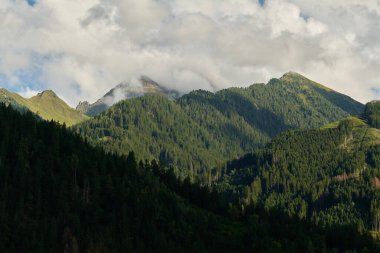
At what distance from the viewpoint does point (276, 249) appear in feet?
622

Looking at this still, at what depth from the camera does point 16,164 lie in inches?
7672

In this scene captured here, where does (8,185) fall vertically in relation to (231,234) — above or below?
above

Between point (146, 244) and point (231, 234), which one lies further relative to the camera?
point (231, 234)

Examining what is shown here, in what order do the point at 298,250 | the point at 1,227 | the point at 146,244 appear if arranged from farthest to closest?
the point at 298,250
the point at 146,244
the point at 1,227

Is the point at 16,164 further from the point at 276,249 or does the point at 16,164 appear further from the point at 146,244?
the point at 276,249

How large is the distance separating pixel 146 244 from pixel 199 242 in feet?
56.2

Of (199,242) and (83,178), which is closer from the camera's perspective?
(199,242)

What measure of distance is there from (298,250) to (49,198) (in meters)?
87.5

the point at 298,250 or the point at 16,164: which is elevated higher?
the point at 16,164

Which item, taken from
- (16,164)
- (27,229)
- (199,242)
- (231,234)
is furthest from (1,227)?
(231,234)

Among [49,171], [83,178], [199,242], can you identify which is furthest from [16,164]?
[199,242]

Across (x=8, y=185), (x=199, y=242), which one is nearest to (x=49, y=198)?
(x=8, y=185)

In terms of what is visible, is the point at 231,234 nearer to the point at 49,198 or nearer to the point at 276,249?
the point at 276,249

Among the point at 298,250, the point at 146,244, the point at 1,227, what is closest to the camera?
the point at 1,227
